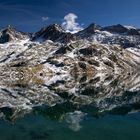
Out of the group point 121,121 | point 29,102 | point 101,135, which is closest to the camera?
point 101,135

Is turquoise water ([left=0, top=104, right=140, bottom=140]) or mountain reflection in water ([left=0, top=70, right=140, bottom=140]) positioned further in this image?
mountain reflection in water ([left=0, top=70, right=140, bottom=140])

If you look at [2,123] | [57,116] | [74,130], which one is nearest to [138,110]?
[57,116]

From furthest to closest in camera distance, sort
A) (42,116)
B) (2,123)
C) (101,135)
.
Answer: (42,116) → (2,123) → (101,135)

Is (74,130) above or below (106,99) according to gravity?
below

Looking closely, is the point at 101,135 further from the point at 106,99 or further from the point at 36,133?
the point at 106,99

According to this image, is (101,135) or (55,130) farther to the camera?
(55,130)

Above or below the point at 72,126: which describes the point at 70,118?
above

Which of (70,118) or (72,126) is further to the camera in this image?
(70,118)

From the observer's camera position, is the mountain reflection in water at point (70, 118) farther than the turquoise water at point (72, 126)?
Yes
